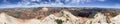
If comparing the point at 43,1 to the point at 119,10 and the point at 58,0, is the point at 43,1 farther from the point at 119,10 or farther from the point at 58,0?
the point at 119,10

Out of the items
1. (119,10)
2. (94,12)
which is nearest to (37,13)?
(94,12)

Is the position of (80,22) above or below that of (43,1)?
below

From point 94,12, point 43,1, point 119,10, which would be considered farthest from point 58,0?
point 119,10

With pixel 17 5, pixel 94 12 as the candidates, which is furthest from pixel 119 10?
pixel 17 5

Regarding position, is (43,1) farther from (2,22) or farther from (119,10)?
(119,10)

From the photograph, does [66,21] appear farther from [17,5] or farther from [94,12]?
[17,5]

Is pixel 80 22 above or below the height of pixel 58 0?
below
